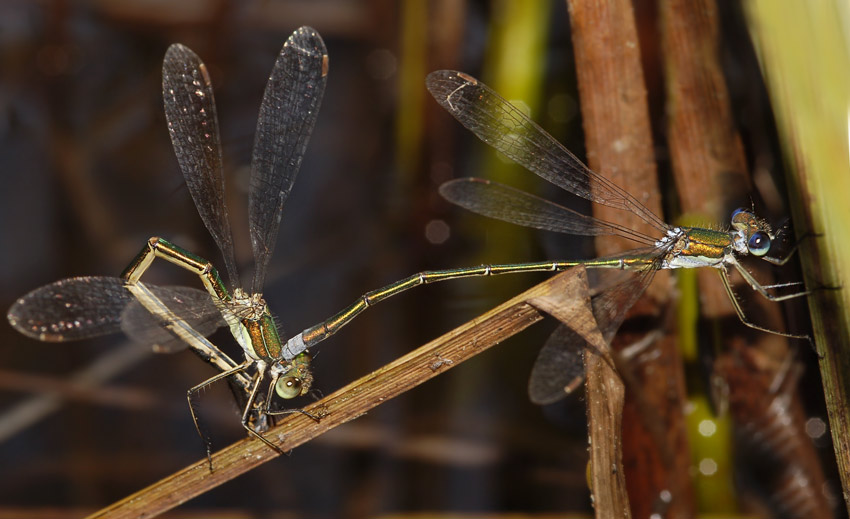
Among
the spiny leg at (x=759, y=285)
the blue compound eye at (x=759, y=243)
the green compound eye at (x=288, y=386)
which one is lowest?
the green compound eye at (x=288, y=386)

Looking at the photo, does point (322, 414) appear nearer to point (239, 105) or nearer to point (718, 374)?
point (718, 374)

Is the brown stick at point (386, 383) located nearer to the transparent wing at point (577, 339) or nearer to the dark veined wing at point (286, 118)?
the transparent wing at point (577, 339)

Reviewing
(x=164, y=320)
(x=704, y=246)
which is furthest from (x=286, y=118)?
(x=704, y=246)

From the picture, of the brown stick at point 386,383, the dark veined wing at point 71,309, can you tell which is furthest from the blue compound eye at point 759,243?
the dark veined wing at point 71,309

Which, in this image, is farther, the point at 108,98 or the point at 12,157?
the point at 108,98

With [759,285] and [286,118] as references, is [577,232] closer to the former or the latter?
[759,285]

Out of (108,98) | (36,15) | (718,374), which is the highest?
(36,15)

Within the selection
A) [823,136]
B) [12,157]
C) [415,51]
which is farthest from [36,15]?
[823,136]

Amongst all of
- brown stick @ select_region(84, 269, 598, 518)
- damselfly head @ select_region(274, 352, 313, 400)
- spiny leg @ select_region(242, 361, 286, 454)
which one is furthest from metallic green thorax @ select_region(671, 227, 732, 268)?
spiny leg @ select_region(242, 361, 286, 454)
